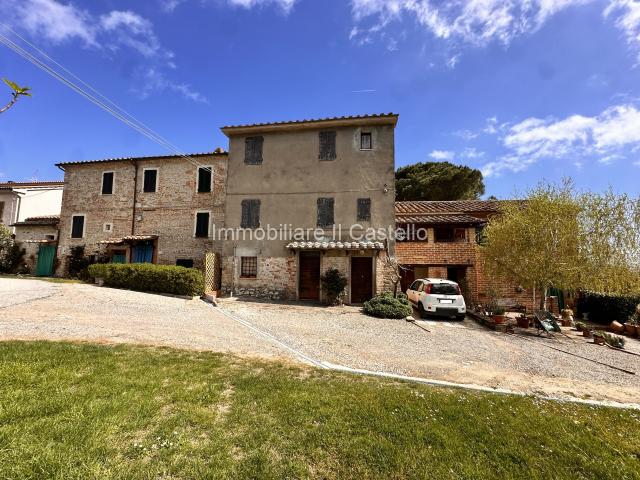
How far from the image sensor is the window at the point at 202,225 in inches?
676

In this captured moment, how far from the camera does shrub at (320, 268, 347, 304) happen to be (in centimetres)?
1347

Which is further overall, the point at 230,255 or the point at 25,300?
the point at 230,255

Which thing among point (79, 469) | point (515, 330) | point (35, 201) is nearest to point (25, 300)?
point (79, 469)

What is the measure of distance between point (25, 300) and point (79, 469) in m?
9.77

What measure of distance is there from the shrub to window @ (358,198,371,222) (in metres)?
3.07

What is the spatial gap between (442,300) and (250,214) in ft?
33.5

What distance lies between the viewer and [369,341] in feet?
24.9

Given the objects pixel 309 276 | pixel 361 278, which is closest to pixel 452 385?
pixel 361 278

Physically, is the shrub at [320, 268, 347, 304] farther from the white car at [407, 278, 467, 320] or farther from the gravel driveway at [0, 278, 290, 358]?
the gravel driveway at [0, 278, 290, 358]

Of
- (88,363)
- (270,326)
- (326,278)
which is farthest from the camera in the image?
(326,278)

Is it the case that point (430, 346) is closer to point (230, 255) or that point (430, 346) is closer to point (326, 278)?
point (326, 278)

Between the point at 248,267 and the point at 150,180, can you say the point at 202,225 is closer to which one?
the point at 248,267

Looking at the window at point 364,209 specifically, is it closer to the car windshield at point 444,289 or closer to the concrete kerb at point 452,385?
the car windshield at point 444,289

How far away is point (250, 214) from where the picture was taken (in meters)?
15.3
